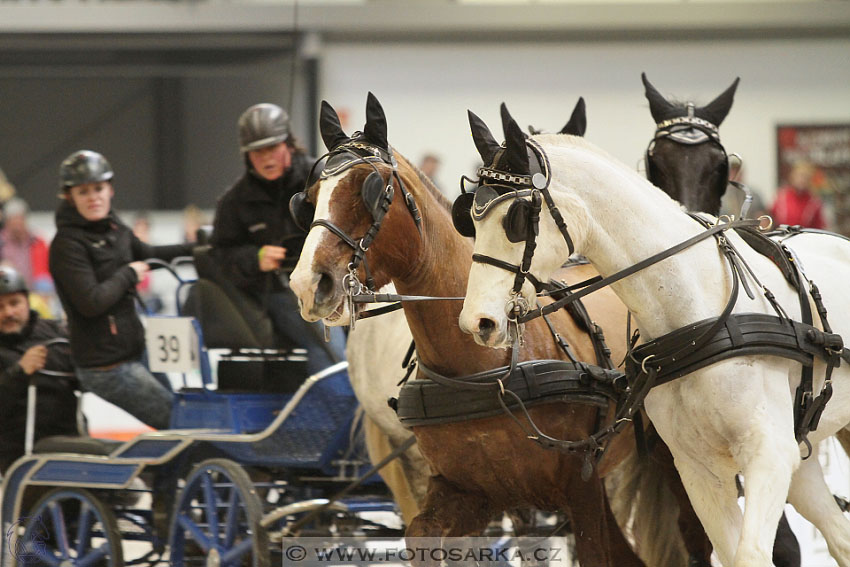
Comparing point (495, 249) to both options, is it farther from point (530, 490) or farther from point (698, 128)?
point (698, 128)

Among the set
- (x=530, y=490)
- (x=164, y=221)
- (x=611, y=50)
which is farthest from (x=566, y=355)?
(x=611, y=50)

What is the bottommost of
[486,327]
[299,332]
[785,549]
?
[785,549]

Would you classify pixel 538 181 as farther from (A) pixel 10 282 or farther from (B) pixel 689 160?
(A) pixel 10 282

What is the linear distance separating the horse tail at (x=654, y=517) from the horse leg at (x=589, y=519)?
1.92ft

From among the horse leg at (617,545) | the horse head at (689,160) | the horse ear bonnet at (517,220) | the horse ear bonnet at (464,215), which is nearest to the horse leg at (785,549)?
the horse leg at (617,545)

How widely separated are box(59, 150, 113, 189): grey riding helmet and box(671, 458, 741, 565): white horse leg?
2.99 m

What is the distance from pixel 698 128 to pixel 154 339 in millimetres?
2382

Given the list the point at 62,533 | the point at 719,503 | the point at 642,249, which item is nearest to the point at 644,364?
the point at 642,249

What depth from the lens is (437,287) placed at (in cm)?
342

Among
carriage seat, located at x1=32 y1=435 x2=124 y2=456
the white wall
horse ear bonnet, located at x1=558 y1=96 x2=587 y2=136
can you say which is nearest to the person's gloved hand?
carriage seat, located at x1=32 y1=435 x2=124 y2=456

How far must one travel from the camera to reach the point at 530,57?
43.8ft

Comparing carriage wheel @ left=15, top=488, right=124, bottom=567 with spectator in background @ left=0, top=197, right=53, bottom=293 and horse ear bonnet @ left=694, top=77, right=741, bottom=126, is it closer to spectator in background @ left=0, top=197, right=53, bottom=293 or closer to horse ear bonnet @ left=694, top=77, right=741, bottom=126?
horse ear bonnet @ left=694, top=77, right=741, bottom=126

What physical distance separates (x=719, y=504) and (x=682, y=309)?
1.76ft

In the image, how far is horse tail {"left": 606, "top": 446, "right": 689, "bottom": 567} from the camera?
4012 mm
